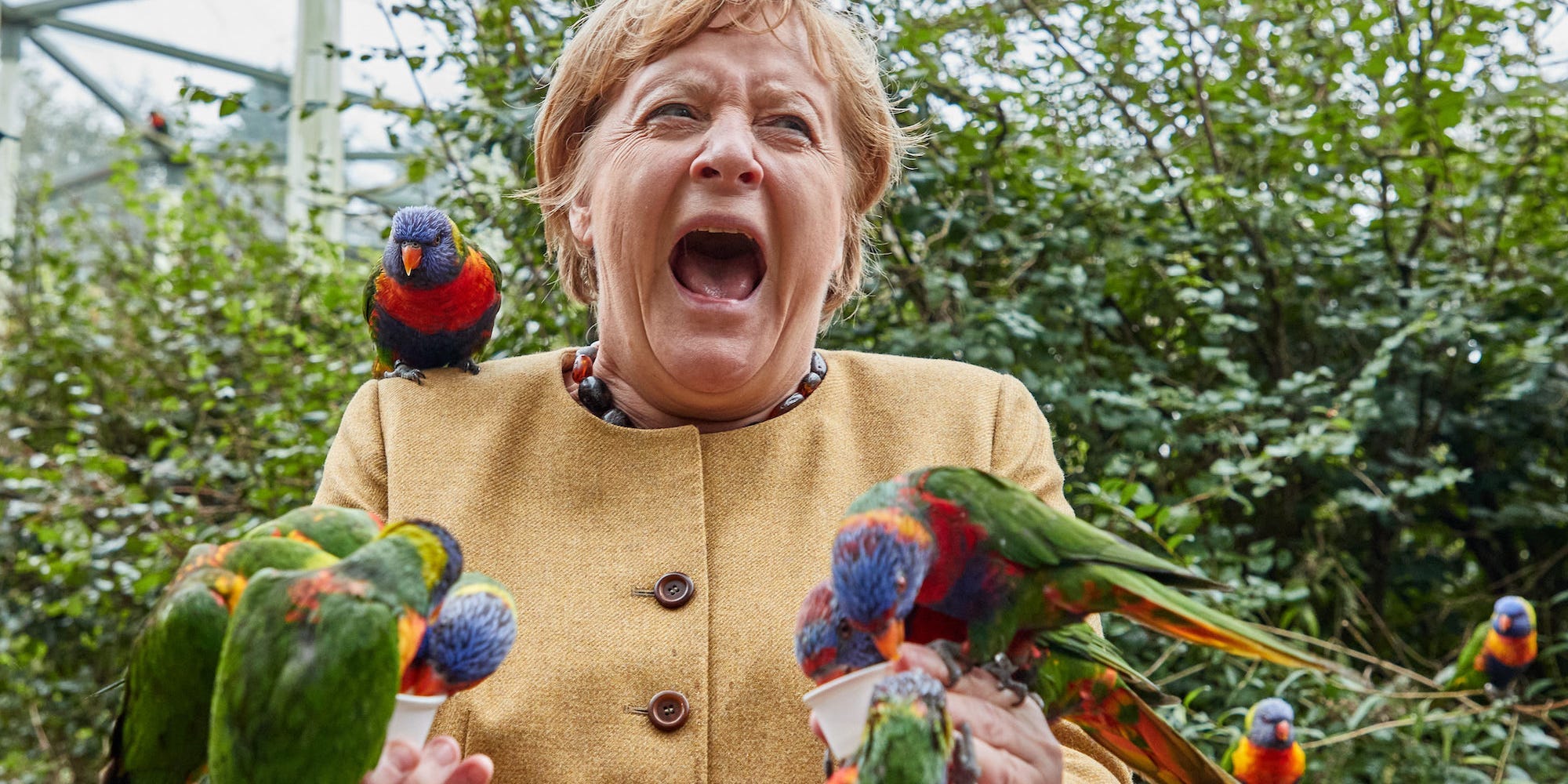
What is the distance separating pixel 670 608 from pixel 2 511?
357cm

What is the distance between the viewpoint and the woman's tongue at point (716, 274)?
1.56 meters

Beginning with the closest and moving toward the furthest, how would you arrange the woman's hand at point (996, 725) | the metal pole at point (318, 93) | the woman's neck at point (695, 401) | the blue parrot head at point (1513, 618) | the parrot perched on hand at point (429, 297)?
the woman's hand at point (996, 725), the woman's neck at point (695, 401), the parrot perched on hand at point (429, 297), the blue parrot head at point (1513, 618), the metal pole at point (318, 93)

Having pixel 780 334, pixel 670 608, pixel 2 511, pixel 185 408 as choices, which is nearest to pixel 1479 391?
pixel 780 334

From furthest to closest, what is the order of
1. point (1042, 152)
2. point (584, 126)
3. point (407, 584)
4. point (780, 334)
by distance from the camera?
point (1042, 152) < point (584, 126) < point (780, 334) < point (407, 584)

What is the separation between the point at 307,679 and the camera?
Answer: 0.82 m

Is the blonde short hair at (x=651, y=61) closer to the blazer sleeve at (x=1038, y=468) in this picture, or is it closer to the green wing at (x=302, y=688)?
the blazer sleeve at (x=1038, y=468)

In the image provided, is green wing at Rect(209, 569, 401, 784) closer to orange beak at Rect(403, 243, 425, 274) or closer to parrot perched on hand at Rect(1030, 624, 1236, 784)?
parrot perched on hand at Rect(1030, 624, 1236, 784)

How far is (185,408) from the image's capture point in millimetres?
3775

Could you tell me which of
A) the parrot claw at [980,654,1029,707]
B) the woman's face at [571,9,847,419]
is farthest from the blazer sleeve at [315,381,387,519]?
the parrot claw at [980,654,1029,707]

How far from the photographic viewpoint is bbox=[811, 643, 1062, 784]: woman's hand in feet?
2.98

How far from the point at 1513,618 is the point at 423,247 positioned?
2.87 metres

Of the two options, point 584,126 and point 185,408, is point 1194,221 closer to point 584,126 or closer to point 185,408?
point 584,126

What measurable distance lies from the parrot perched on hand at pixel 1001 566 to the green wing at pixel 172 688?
0.50 metres

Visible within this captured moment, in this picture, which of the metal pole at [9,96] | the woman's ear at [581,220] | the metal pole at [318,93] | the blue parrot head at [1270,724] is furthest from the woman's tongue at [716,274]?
the metal pole at [9,96]
